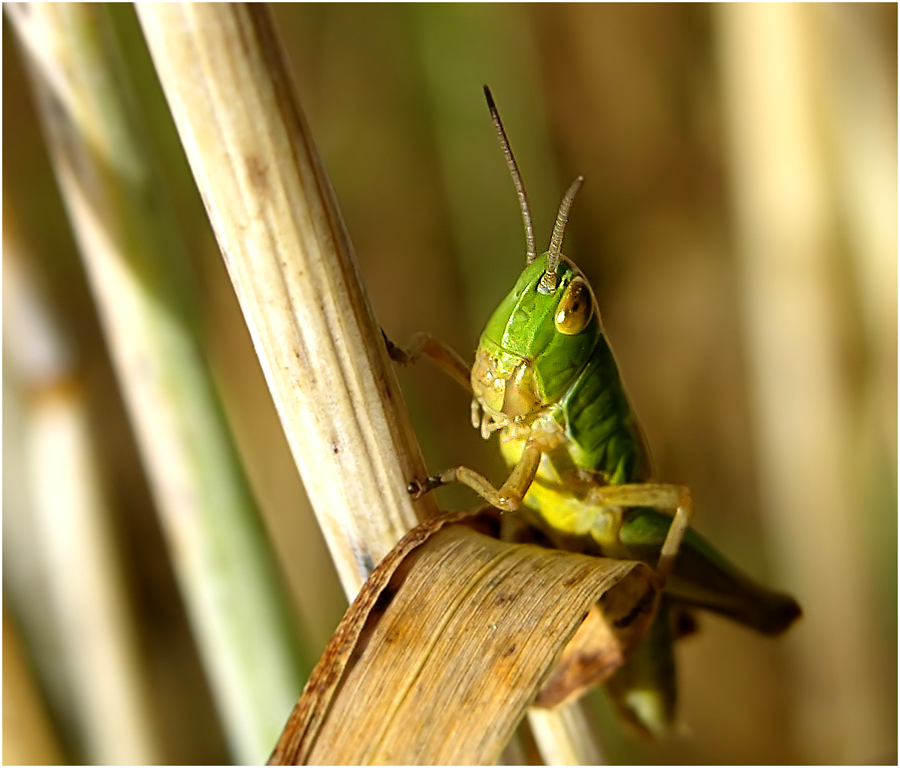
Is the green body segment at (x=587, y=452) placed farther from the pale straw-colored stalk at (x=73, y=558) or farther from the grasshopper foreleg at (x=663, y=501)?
the pale straw-colored stalk at (x=73, y=558)

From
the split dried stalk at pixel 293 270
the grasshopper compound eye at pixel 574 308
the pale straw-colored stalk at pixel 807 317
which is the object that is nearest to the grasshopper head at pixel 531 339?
the grasshopper compound eye at pixel 574 308

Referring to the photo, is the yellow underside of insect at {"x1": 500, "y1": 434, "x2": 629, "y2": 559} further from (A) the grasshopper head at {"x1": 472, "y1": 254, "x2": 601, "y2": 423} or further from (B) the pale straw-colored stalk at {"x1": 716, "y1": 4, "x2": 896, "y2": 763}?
(B) the pale straw-colored stalk at {"x1": 716, "y1": 4, "x2": 896, "y2": 763}

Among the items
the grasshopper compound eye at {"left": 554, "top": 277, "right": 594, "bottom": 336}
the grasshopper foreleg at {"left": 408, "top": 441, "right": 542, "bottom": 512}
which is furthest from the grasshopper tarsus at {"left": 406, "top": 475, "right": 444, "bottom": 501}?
the grasshopper compound eye at {"left": 554, "top": 277, "right": 594, "bottom": 336}

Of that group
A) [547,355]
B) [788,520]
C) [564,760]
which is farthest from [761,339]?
[564,760]

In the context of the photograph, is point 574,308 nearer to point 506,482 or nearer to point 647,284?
point 506,482

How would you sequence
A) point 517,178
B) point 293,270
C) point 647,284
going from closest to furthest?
point 293,270, point 517,178, point 647,284

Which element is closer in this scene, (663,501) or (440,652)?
(440,652)

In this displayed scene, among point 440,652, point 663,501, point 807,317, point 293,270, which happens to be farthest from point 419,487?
point 807,317
